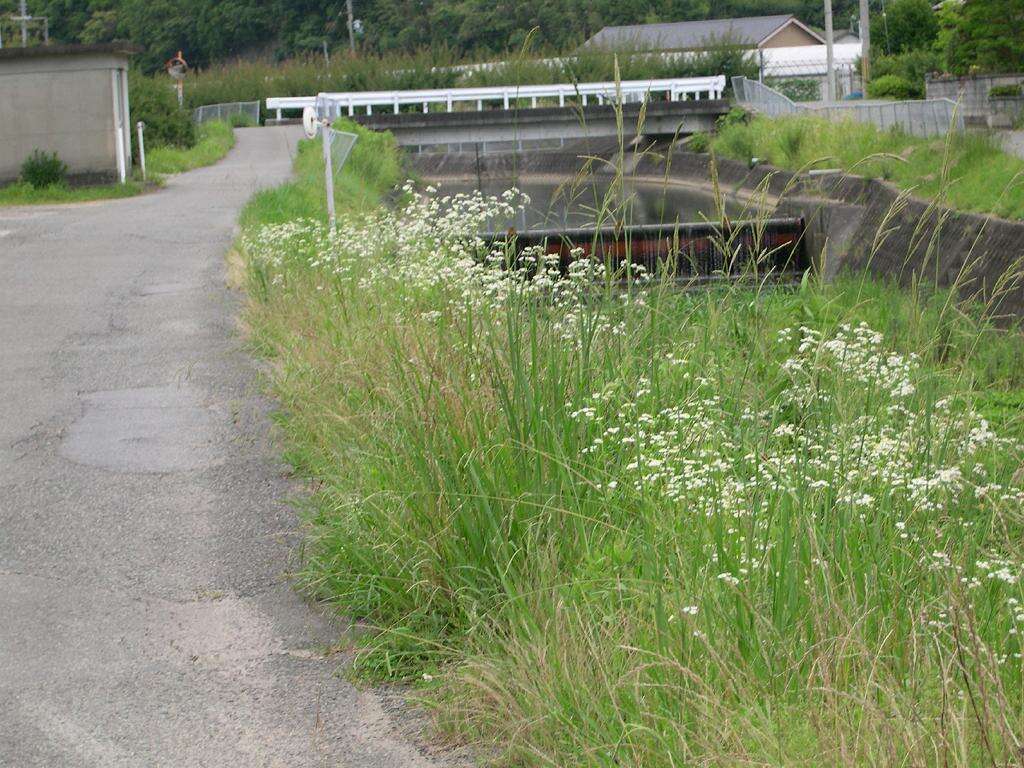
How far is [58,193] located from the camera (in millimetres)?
22875

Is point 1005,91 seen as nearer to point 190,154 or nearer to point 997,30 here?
point 997,30

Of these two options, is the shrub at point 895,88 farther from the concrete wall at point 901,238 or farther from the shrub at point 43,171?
the shrub at point 43,171

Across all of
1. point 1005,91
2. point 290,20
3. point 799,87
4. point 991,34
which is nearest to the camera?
point 1005,91

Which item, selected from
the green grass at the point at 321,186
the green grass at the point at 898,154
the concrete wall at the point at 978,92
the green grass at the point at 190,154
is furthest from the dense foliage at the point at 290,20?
the green grass at the point at 321,186

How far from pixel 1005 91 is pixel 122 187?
19139mm

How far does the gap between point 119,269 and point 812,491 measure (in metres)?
11.5

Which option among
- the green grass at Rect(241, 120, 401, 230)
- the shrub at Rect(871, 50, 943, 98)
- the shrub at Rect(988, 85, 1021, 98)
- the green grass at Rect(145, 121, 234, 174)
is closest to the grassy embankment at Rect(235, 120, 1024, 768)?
the green grass at Rect(241, 120, 401, 230)

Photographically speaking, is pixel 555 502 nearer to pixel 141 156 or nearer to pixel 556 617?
pixel 556 617

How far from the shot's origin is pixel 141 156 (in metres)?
25.4

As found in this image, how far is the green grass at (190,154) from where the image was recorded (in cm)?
2811

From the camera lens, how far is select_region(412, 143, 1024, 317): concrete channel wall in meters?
4.98

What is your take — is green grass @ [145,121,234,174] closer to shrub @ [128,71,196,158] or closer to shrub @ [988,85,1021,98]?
shrub @ [128,71,196,158]

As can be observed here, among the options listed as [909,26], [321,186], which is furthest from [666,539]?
[909,26]

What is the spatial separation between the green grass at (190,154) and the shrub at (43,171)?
2.61 metres
